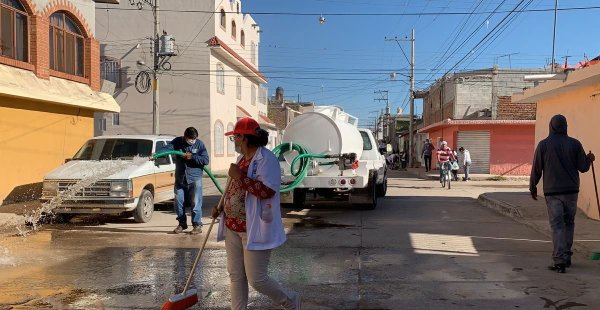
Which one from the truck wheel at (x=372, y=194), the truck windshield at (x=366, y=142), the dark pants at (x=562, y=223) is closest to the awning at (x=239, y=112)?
the truck windshield at (x=366, y=142)

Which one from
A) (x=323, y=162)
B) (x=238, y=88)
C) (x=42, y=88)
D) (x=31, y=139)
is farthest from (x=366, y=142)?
(x=238, y=88)

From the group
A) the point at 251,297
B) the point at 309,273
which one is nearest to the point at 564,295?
the point at 309,273

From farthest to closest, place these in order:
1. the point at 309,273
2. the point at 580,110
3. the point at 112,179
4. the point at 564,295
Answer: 1. the point at 580,110
2. the point at 112,179
3. the point at 309,273
4. the point at 564,295

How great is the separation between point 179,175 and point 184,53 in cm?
2089

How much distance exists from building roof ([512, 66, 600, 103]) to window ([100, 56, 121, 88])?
21789 millimetres

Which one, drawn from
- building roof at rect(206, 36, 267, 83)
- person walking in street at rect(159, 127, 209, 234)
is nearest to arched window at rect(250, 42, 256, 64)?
building roof at rect(206, 36, 267, 83)

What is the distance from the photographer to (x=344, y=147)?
39.4ft

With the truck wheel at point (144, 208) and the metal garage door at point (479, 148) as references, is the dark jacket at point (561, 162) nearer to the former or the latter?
the truck wheel at point (144, 208)

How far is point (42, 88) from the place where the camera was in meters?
14.0

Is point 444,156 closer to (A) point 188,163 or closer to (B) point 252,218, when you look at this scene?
(A) point 188,163

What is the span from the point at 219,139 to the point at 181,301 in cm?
2612

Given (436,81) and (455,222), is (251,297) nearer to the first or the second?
(455,222)

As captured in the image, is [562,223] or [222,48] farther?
[222,48]

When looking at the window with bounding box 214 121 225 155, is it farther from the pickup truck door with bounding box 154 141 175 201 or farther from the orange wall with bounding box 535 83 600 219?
the orange wall with bounding box 535 83 600 219
